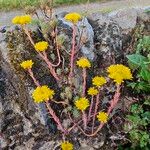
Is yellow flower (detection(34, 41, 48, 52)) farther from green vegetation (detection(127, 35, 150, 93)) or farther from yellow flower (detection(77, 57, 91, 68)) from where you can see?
green vegetation (detection(127, 35, 150, 93))

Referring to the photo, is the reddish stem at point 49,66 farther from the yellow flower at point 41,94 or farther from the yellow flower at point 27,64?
the yellow flower at point 41,94

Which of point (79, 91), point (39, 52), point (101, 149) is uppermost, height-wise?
point (39, 52)

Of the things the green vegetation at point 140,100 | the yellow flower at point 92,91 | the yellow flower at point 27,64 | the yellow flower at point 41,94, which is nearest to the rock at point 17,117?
the yellow flower at point 27,64

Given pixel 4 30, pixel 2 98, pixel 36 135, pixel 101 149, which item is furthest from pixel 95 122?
pixel 4 30

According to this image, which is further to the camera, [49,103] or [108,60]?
[108,60]

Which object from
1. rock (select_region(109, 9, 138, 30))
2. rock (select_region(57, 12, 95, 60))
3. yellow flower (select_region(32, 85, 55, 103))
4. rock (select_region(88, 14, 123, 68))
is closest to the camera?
yellow flower (select_region(32, 85, 55, 103))

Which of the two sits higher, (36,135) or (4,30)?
(4,30)

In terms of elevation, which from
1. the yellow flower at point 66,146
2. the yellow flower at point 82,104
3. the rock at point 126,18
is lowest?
the yellow flower at point 66,146

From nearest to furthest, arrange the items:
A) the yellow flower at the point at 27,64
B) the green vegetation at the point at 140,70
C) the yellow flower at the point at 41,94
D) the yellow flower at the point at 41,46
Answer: the yellow flower at the point at 41,94 → the yellow flower at the point at 27,64 → the yellow flower at the point at 41,46 → the green vegetation at the point at 140,70

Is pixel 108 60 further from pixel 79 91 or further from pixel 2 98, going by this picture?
pixel 2 98

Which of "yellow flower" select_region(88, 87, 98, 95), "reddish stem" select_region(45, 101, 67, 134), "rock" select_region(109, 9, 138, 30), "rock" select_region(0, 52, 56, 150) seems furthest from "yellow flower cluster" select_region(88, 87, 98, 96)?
"rock" select_region(109, 9, 138, 30)

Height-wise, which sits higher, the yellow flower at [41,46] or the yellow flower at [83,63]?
the yellow flower at [41,46]
